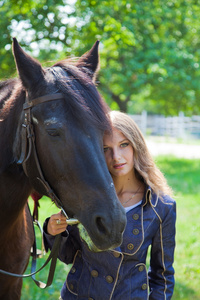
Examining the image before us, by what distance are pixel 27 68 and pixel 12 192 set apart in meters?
0.81

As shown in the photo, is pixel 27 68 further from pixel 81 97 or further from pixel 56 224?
pixel 56 224

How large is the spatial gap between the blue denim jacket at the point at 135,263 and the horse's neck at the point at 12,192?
11.8 inches

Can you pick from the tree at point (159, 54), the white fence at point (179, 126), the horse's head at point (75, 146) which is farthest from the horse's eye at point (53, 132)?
the white fence at point (179, 126)

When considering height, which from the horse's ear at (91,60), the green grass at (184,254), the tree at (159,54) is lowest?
the green grass at (184,254)

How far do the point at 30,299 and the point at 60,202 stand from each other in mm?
2605

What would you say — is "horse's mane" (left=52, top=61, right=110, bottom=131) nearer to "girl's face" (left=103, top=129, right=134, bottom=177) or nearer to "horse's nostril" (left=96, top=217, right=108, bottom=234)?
"girl's face" (left=103, top=129, right=134, bottom=177)

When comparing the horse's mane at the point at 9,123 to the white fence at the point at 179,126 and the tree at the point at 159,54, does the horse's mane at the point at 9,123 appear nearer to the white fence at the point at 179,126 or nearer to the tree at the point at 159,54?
the tree at the point at 159,54

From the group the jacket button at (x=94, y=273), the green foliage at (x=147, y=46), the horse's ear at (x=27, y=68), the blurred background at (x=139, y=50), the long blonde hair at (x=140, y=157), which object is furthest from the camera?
the green foliage at (x=147, y=46)

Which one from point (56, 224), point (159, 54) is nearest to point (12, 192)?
point (56, 224)

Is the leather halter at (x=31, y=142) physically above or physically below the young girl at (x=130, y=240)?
above

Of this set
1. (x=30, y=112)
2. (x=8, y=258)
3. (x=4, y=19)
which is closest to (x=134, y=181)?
(x=30, y=112)

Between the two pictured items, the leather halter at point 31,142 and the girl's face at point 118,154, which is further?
the girl's face at point 118,154

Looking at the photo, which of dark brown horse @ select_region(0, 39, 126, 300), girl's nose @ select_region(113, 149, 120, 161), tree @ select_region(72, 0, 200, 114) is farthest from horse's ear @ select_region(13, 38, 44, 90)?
A: tree @ select_region(72, 0, 200, 114)

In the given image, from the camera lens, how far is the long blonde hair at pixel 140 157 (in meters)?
2.34
